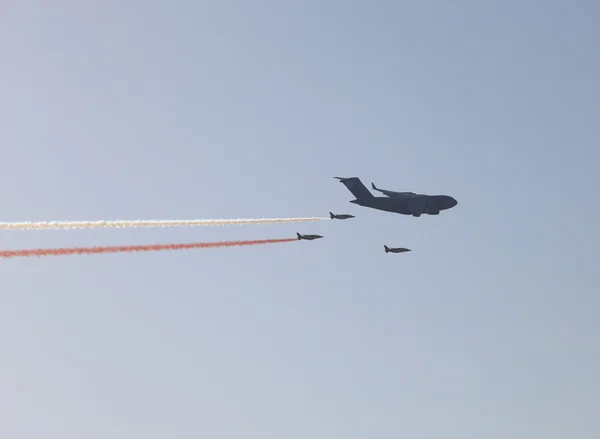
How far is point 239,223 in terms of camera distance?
106312 mm

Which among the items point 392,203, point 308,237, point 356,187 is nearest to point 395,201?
point 392,203

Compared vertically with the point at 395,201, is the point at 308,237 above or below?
below

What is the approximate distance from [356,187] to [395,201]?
305 inches

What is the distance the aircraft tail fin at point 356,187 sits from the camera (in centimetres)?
15688

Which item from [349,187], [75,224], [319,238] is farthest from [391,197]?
[75,224]

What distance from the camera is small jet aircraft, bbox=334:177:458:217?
15375 centimetres

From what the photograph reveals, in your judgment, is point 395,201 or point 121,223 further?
point 395,201

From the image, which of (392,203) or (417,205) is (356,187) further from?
(417,205)

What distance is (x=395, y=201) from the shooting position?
154m

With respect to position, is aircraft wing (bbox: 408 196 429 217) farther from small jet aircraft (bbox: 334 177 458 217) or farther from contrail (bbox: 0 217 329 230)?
contrail (bbox: 0 217 329 230)

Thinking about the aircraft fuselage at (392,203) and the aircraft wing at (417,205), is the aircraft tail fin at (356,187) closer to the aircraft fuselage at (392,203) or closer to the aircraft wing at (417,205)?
the aircraft fuselage at (392,203)

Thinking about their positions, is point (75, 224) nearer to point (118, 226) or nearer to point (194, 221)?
point (118, 226)

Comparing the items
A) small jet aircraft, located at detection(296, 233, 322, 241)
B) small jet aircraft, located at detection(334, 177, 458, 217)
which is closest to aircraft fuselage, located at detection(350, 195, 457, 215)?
small jet aircraft, located at detection(334, 177, 458, 217)

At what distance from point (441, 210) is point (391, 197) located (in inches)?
454
